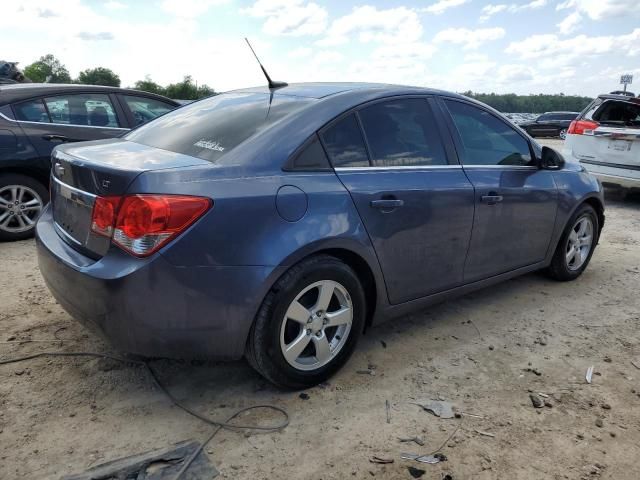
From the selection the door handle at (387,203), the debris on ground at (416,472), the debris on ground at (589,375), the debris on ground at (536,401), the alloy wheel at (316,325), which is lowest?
the debris on ground at (416,472)

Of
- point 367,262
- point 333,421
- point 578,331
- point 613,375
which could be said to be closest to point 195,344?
point 333,421

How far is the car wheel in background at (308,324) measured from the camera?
2.64 meters

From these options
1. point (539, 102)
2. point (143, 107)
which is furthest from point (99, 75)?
point (143, 107)

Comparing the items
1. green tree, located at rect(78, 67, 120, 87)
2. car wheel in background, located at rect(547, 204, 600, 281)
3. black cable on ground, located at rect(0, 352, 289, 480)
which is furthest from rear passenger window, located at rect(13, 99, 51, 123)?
green tree, located at rect(78, 67, 120, 87)

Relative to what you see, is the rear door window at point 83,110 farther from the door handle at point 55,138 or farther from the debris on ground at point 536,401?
the debris on ground at point 536,401

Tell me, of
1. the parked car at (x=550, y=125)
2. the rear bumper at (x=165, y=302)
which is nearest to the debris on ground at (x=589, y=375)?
the rear bumper at (x=165, y=302)

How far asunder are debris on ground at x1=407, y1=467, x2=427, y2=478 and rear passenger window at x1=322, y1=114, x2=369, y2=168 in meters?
1.55

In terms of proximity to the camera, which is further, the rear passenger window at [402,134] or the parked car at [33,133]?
the parked car at [33,133]

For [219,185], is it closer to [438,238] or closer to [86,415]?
[86,415]

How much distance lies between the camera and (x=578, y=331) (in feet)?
12.5

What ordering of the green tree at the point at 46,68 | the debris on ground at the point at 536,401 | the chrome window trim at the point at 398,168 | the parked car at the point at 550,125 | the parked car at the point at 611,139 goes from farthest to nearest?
1. the green tree at the point at 46,68
2. the parked car at the point at 550,125
3. the parked car at the point at 611,139
4. the chrome window trim at the point at 398,168
5. the debris on ground at the point at 536,401

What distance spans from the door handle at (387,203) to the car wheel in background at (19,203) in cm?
378

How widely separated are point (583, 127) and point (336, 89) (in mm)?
6428

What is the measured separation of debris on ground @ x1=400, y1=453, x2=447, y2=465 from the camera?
2.39 m
